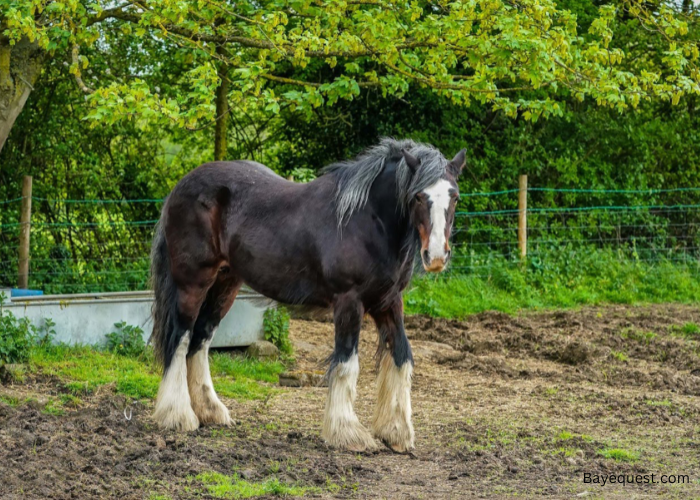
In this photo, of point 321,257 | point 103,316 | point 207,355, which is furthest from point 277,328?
point 321,257

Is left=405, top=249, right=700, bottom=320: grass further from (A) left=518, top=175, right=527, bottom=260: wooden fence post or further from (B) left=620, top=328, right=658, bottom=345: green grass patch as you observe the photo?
(B) left=620, top=328, right=658, bottom=345: green grass patch

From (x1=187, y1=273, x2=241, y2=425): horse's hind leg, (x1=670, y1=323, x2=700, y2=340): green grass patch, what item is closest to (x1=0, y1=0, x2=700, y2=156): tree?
(x1=187, y1=273, x2=241, y2=425): horse's hind leg

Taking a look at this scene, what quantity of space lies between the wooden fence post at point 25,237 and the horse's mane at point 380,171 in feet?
16.1

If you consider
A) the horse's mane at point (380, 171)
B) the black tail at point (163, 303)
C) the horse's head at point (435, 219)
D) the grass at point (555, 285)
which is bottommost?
the grass at point (555, 285)

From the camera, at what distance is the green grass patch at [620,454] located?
490cm

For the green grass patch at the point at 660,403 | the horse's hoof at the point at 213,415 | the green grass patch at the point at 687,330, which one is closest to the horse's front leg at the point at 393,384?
the horse's hoof at the point at 213,415

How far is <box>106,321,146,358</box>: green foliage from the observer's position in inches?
299

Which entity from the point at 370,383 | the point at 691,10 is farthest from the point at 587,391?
the point at 691,10

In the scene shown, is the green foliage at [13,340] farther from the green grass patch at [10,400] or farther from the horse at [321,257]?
the horse at [321,257]

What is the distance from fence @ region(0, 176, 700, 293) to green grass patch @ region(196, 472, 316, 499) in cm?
579

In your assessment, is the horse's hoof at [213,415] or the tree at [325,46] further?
the tree at [325,46]

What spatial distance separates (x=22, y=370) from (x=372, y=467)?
3314mm

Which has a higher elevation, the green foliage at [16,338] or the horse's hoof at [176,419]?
the green foliage at [16,338]

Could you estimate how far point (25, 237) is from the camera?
30.6ft
